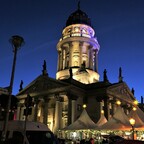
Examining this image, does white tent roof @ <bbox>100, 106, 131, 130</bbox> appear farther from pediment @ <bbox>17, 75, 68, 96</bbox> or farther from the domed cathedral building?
pediment @ <bbox>17, 75, 68, 96</bbox>

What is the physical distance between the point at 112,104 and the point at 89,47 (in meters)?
26.9

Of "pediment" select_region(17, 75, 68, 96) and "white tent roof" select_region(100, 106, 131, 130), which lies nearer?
"white tent roof" select_region(100, 106, 131, 130)

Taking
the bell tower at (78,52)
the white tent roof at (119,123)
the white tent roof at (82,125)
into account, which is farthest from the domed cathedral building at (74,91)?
the white tent roof at (119,123)

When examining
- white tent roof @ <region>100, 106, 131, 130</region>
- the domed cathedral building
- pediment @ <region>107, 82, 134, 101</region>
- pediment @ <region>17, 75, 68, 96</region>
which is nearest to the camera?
white tent roof @ <region>100, 106, 131, 130</region>

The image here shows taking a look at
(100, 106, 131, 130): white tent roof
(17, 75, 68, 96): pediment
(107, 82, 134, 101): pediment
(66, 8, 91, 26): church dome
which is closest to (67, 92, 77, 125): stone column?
(17, 75, 68, 96): pediment

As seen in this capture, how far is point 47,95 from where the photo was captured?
2149 inches

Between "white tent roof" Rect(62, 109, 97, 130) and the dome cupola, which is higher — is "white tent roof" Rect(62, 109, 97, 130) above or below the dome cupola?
below

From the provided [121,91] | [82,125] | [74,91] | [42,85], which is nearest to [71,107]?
[74,91]

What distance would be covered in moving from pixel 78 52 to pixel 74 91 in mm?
24274

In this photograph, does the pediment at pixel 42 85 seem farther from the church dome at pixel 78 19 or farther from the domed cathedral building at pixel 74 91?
the church dome at pixel 78 19

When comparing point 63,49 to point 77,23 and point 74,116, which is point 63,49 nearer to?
point 77,23

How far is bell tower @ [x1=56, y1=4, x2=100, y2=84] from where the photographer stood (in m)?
71.1

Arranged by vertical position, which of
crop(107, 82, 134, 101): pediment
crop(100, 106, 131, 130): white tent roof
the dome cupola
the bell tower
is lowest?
crop(100, 106, 131, 130): white tent roof

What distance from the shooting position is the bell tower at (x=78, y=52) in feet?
233
